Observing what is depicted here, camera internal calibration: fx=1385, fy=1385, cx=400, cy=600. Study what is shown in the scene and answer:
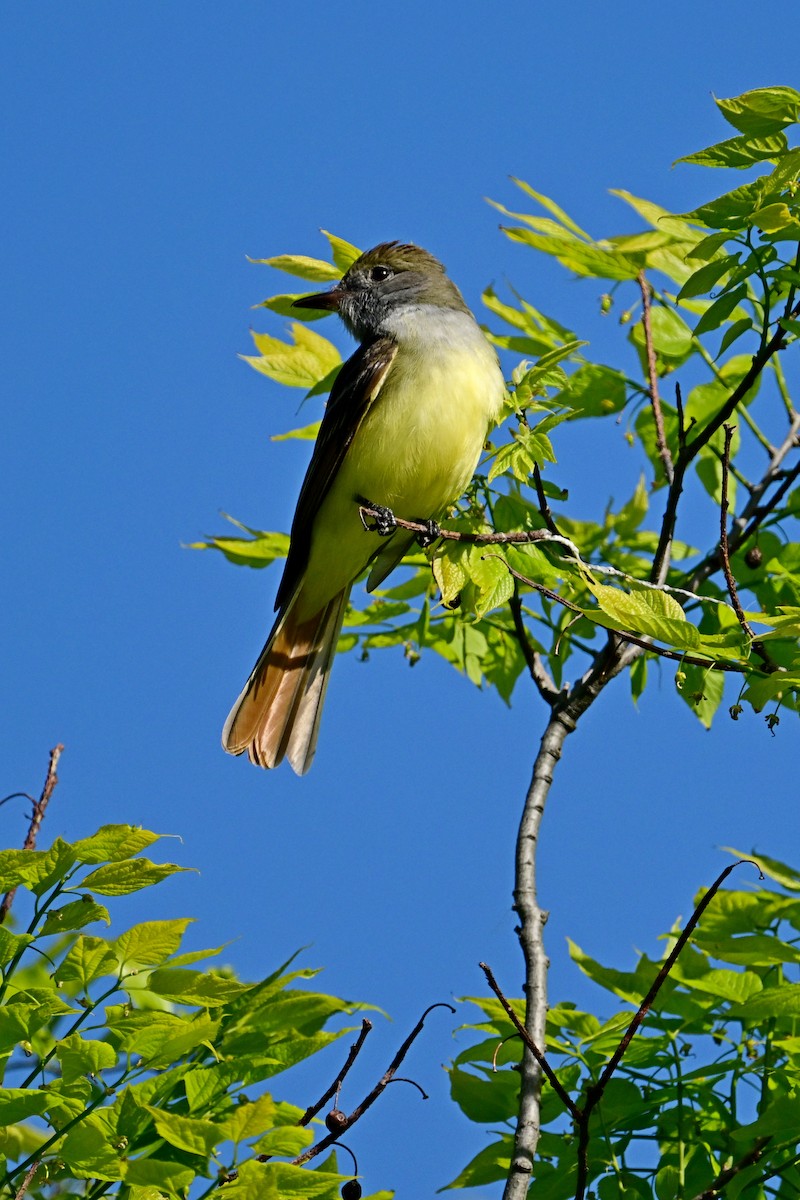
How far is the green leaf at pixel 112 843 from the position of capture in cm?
286

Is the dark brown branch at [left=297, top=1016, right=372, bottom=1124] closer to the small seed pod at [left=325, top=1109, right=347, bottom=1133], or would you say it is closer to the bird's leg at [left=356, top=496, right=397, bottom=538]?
the small seed pod at [left=325, top=1109, right=347, bottom=1133]

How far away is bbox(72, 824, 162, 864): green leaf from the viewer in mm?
2861

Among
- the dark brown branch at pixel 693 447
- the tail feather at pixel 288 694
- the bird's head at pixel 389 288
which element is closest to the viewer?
the dark brown branch at pixel 693 447

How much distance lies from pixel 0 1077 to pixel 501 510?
7.48ft

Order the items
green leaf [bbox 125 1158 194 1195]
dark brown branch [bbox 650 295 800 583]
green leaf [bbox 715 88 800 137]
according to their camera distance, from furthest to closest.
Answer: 1. dark brown branch [bbox 650 295 800 583]
2. green leaf [bbox 715 88 800 137]
3. green leaf [bbox 125 1158 194 1195]

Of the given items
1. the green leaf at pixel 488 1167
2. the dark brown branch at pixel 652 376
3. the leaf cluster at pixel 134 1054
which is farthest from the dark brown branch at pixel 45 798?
the dark brown branch at pixel 652 376

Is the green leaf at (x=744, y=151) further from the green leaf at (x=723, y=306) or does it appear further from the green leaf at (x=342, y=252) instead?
the green leaf at (x=342, y=252)

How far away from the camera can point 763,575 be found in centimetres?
473

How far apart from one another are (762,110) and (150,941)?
2374 mm

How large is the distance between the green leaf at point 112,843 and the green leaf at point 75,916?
0.28 ft

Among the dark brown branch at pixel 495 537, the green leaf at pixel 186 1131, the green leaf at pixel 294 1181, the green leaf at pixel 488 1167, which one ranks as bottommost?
the green leaf at pixel 294 1181

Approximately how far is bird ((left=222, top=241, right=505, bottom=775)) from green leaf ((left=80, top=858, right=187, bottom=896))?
2.33 meters

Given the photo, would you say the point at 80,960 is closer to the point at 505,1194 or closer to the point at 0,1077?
the point at 0,1077

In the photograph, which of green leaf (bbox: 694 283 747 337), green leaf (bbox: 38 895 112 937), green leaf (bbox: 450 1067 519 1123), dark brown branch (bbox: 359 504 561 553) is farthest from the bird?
green leaf (bbox: 38 895 112 937)
